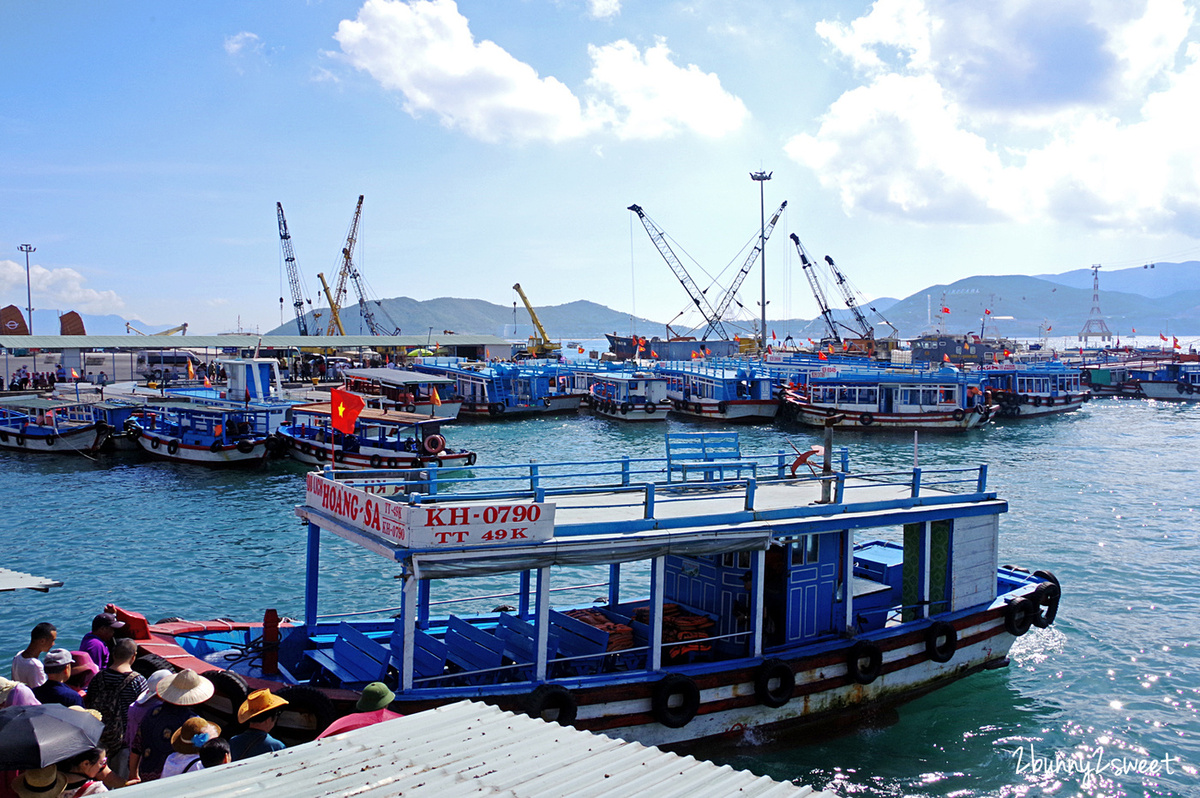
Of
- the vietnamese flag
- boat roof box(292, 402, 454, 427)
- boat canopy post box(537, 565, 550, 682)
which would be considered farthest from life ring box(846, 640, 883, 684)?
boat roof box(292, 402, 454, 427)

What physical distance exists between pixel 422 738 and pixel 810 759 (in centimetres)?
764

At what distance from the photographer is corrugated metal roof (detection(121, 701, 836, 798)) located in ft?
17.9

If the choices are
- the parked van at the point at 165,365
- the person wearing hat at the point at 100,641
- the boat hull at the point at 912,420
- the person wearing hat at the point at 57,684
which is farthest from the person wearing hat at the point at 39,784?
the parked van at the point at 165,365

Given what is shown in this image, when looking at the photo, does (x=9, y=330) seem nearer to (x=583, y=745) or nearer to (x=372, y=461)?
(x=372, y=461)

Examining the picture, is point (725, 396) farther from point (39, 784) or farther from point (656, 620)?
point (39, 784)

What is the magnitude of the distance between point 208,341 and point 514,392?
4178 cm

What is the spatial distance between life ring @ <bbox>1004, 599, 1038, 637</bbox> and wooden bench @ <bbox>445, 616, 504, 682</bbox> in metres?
8.83

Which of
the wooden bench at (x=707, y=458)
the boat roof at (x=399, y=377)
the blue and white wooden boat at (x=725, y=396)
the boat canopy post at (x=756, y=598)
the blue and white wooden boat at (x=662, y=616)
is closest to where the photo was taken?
the blue and white wooden boat at (x=662, y=616)

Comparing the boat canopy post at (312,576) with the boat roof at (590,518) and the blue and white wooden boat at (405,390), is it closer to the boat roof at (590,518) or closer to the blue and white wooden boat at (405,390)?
the boat roof at (590,518)

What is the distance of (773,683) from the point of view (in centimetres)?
1162

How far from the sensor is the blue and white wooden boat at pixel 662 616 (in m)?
10.1

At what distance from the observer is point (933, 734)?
13.1m

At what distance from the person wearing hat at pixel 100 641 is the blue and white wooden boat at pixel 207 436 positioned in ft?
90.9

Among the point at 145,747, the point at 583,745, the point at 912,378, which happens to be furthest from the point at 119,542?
the point at 912,378
